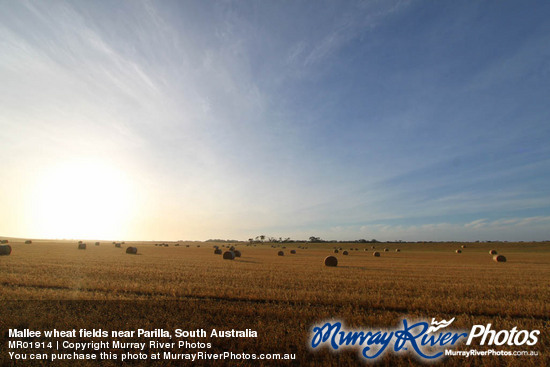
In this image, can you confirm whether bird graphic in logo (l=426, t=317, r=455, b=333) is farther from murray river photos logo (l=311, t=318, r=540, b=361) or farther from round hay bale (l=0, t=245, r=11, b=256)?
round hay bale (l=0, t=245, r=11, b=256)

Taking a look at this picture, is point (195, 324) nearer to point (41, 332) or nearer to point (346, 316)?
point (41, 332)

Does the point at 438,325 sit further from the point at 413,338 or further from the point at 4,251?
the point at 4,251

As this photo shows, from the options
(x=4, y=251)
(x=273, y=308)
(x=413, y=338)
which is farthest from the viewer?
(x=4, y=251)

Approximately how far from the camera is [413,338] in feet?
20.3

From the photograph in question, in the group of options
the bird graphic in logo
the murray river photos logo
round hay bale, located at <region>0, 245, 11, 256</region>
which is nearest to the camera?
the murray river photos logo

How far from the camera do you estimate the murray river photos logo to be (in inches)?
221

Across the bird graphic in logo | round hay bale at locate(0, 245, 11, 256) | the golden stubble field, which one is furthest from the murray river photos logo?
round hay bale at locate(0, 245, 11, 256)

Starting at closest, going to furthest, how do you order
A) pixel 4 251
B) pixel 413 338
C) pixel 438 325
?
1. pixel 413 338
2. pixel 438 325
3. pixel 4 251

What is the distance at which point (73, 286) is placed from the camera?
1116 centimetres

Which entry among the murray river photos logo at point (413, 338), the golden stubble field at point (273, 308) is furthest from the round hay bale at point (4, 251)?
the murray river photos logo at point (413, 338)

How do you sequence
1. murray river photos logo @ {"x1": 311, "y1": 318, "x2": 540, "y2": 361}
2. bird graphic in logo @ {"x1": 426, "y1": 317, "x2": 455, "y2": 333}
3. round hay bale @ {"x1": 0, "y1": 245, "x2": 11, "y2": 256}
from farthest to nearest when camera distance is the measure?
round hay bale @ {"x1": 0, "y1": 245, "x2": 11, "y2": 256} → bird graphic in logo @ {"x1": 426, "y1": 317, "x2": 455, "y2": 333} → murray river photos logo @ {"x1": 311, "y1": 318, "x2": 540, "y2": 361}

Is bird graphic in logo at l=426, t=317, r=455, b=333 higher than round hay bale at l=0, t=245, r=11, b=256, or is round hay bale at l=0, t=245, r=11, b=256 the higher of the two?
round hay bale at l=0, t=245, r=11, b=256

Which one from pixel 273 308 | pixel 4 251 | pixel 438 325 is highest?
pixel 4 251

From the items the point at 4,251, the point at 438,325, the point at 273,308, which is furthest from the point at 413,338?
the point at 4,251
